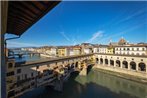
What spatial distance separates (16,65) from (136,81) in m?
19.1

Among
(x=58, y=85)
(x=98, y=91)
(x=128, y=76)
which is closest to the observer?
(x=98, y=91)

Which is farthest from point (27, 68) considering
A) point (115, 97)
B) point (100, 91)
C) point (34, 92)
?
point (115, 97)

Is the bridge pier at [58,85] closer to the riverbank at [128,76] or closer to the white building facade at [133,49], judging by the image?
the riverbank at [128,76]

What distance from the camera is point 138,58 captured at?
2475 centimetres

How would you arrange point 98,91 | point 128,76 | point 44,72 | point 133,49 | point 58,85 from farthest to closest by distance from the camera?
point 133,49, point 128,76, point 58,85, point 98,91, point 44,72

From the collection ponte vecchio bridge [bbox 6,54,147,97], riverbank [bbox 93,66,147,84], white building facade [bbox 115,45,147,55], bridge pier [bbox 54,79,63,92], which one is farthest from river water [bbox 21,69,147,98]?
white building facade [bbox 115,45,147,55]

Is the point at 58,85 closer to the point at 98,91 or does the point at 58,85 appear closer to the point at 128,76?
the point at 98,91

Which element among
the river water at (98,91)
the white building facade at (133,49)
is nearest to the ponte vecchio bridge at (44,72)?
the river water at (98,91)

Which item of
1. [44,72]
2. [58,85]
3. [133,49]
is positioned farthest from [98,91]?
[133,49]

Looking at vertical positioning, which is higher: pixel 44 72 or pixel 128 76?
pixel 44 72

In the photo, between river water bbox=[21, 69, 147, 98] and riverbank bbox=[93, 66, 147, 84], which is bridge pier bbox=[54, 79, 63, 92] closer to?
river water bbox=[21, 69, 147, 98]

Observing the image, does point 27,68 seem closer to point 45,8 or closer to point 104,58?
point 45,8

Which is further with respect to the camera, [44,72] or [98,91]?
[98,91]

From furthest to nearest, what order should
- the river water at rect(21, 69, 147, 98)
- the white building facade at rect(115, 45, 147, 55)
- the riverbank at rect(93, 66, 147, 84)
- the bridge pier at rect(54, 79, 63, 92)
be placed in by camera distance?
the white building facade at rect(115, 45, 147, 55), the riverbank at rect(93, 66, 147, 84), the bridge pier at rect(54, 79, 63, 92), the river water at rect(21, 69, 147, 98)
